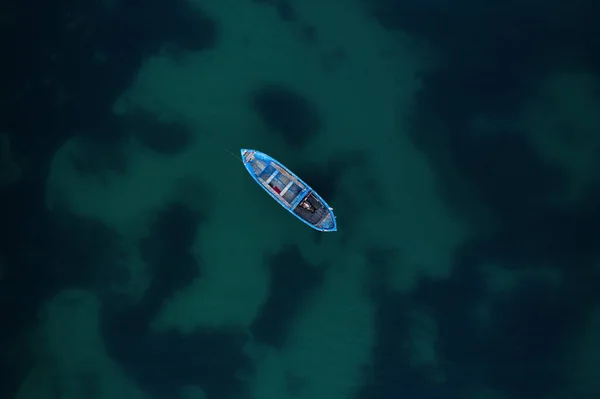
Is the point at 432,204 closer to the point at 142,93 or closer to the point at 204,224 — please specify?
the point at 204,224

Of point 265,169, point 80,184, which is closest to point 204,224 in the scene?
point 265,169

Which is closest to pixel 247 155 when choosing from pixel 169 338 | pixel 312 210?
pixel 312 210

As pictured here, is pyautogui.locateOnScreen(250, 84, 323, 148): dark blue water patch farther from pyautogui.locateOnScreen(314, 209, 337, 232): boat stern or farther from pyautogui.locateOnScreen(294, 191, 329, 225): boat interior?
pyautogui.locateOnScreen(314, 209, 337, 232): boat stern

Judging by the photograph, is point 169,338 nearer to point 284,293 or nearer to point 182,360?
point 182,360

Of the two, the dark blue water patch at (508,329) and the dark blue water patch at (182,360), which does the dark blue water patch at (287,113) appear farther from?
the dark blue water patch at (182,360)

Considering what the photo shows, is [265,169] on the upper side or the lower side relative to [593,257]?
lower

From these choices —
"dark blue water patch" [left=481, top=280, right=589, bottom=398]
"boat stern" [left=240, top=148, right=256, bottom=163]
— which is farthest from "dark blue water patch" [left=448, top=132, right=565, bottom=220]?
"boat stern" [left=240, top=148, right=256, bottom=163]
